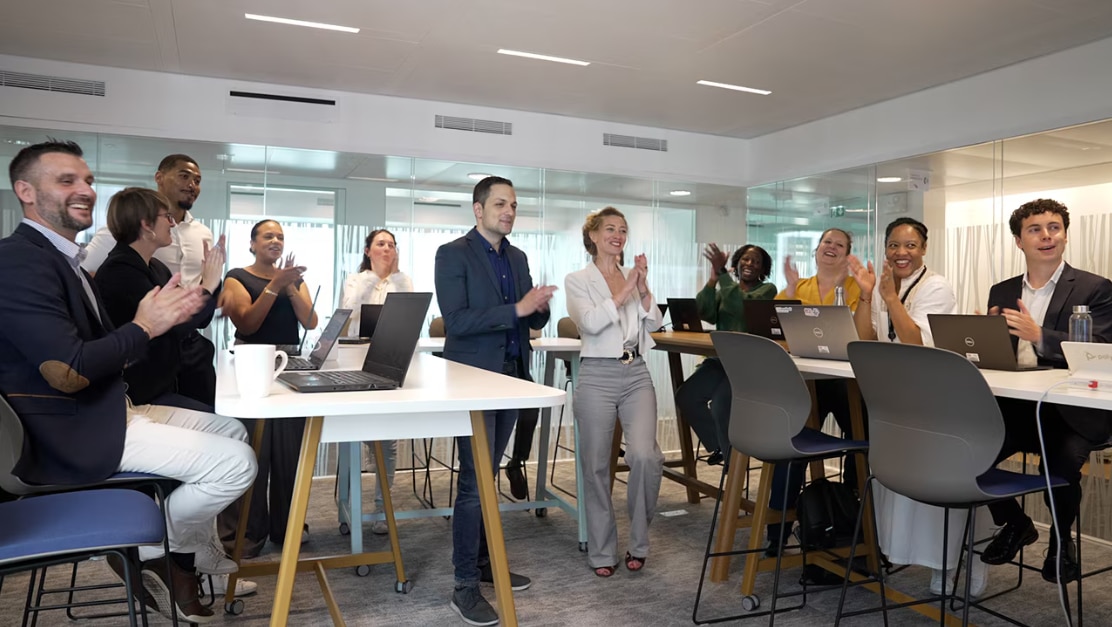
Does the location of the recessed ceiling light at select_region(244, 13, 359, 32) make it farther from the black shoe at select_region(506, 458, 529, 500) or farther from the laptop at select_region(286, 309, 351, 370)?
the black shoe at select_region(506, 458, 529, 500)

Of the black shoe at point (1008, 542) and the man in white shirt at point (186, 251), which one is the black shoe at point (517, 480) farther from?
the black shoe at point (1008, 542)

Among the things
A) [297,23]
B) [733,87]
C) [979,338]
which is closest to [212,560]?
[979,338]

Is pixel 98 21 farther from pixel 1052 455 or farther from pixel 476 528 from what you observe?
pixel 1052 455

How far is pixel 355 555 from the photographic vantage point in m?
2.88

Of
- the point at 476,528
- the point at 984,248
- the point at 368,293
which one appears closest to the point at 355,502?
the point at 476,528

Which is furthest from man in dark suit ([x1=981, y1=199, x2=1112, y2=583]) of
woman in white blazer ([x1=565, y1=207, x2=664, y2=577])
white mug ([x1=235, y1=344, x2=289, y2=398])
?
white mug ([x1=235, y1=344, x2=289, y2=398])

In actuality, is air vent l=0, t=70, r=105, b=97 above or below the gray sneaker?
above

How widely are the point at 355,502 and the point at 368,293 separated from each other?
7.90 feet

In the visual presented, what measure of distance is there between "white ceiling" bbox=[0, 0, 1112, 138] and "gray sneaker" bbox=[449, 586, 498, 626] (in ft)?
9.71

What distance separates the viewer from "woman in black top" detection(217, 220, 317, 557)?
3506 millimetres

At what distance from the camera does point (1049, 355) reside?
3.02 metres

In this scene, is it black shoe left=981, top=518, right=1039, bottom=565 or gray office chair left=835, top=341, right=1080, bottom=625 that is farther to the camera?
black shoe left=981, top=518, right=1039, bottom=565

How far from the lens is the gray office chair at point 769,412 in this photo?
2631 millimetres

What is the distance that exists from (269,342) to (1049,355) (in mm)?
3260
